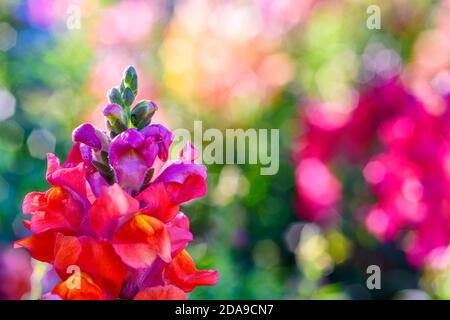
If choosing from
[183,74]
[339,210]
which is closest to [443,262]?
[339,210]

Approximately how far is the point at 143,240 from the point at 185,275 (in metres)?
0.06

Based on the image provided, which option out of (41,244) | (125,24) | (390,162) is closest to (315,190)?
(390,162)

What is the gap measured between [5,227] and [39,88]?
32 centimetres

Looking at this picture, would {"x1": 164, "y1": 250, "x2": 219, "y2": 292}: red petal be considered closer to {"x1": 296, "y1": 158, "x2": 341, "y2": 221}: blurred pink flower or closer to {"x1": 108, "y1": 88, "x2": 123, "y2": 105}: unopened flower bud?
{"x1": 108, "y1": 88, "x2": 123, "y2": 105}: unopened flower bud

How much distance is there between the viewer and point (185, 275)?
2.12ft

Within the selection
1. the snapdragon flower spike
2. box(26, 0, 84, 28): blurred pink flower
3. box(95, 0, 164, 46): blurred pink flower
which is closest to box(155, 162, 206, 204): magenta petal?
the snapdragon flower spike

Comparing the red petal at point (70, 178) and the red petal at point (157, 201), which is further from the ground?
the red petal at point (70, 178)

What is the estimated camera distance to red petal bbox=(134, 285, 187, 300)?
0.58m

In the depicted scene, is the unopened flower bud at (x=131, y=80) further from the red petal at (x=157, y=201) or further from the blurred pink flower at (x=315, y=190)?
the blurred pink flower at (x=315, y=190)

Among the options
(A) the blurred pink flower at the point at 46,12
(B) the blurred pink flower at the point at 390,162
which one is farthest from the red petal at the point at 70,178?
(A) the blurred pink flower at the point at 46,12

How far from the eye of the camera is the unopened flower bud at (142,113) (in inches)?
25.6

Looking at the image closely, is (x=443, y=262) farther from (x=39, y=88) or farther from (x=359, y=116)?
(x=39, y=88)

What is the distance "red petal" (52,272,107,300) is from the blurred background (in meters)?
0.60

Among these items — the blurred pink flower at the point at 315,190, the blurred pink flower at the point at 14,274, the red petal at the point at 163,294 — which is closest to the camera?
the red petal at the point at 163,294
